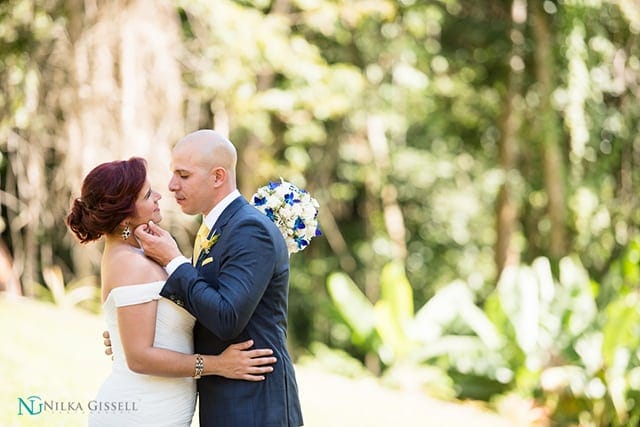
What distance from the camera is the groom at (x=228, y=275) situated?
3.04 metres

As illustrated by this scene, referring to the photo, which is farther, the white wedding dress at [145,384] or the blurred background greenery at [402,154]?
the blurred background greenery at [402,154]

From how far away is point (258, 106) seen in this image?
13359 mm

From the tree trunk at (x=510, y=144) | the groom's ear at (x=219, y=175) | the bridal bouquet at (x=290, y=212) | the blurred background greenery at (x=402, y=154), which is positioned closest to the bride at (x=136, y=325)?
the groom's ear at (x=219, y=175)

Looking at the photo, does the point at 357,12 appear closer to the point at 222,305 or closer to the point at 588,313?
the point at 588,313

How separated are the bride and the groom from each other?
63 mm

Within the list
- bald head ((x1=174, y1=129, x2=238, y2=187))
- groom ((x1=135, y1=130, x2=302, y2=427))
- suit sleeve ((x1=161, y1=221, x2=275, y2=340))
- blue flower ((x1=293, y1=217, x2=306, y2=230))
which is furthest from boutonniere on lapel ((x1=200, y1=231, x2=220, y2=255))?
blue flower ((x1=293, y1=217, x2=306, y2=230))

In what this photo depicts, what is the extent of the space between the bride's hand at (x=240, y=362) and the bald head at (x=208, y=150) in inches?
23.3

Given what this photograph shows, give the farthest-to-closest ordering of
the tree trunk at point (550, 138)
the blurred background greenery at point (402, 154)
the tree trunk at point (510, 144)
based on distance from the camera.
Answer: the tree trunk at point (510, 144) → the tree trunk at point (550, 138) → the blurred background greenery at point (402, 154)

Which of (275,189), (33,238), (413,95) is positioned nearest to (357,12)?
(413,95)

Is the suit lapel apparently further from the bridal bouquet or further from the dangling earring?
the bridal bouquet

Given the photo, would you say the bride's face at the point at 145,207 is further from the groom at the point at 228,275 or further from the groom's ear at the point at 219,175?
the groom's ear at the point at 219,175

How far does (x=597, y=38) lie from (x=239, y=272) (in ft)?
31.6

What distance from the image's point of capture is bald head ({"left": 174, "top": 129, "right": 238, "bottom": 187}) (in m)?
3.23

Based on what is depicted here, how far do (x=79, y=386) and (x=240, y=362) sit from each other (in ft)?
14.8
